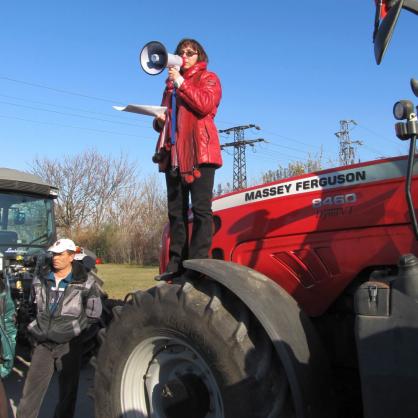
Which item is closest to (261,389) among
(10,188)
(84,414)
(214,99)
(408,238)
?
(408,238)

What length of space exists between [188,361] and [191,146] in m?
1.29

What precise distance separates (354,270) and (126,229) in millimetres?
31969

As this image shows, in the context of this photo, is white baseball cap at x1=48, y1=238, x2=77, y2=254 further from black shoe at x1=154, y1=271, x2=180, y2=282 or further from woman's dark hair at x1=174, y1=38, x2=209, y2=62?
woman's dark hair at x1=174, y1=38, x2=209, y2=62

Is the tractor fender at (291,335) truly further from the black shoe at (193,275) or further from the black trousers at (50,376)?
the black trousers at (50,376)

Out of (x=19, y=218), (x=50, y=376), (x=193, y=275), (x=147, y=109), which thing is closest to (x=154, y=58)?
(x=147, y=109)

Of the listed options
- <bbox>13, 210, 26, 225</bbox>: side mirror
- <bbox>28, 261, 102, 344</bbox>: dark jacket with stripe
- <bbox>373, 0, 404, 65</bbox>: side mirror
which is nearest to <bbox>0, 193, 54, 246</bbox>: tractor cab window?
<bbox>13, 210, 26, 225</bbox>: side mirror

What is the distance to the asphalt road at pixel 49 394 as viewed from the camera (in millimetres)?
4676

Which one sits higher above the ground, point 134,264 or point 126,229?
point 126,229

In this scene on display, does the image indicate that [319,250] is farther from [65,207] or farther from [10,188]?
[65,207]

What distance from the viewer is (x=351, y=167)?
9.68 feet

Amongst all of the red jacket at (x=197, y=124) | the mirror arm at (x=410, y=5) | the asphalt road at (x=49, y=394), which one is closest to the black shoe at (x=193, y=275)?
the red jacket at (x=197, y=124)

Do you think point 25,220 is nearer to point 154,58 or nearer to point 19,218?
point 19,218

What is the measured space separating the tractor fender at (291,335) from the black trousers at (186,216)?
1.42 ft

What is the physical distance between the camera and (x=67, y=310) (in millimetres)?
3893
